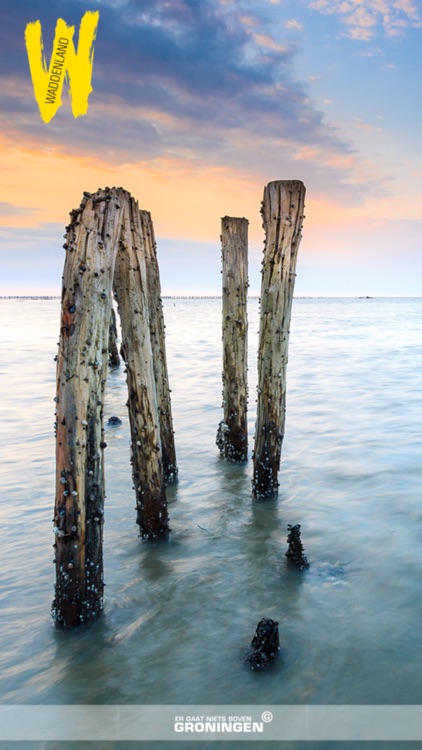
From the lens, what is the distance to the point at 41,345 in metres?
25.8

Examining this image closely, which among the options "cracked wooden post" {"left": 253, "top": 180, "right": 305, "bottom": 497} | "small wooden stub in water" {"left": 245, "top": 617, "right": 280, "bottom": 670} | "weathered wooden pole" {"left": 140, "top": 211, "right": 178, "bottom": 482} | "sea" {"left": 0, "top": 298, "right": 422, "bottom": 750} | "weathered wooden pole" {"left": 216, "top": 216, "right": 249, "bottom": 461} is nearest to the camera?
"sea" {"left": 0, "top": 298, "right": 422, "bottom": 750}

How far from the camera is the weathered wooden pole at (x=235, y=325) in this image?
6.80 meters

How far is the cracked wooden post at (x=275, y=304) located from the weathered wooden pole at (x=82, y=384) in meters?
2.21

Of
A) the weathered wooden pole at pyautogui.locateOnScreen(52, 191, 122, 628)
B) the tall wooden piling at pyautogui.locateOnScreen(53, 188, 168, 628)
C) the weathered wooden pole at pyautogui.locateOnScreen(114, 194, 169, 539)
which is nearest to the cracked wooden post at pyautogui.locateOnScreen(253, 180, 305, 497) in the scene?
the weathered wooden pole at pyautogui.locateOnScreen(114, 194, 169, 539)

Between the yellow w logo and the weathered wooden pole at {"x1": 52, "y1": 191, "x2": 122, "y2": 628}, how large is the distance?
3.11 metres

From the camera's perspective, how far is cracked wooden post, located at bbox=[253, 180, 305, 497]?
5.47 metres

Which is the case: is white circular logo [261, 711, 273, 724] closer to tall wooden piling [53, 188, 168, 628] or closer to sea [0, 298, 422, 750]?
sea [0, 298, 422, 750]

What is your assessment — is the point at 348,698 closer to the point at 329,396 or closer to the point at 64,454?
the point at 64,454

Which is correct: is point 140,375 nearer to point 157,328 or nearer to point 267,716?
point 157,328

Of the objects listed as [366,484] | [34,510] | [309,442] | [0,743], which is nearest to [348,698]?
[0,743]

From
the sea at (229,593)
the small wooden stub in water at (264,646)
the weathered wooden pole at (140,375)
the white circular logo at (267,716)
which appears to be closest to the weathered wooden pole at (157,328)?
the weathered wooden pole at (140,375)

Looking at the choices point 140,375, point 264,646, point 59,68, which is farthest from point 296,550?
point 59,68

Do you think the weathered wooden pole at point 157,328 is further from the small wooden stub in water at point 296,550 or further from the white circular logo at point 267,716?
the white circular logo at point 267,716

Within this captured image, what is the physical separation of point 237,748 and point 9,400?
11.2m
